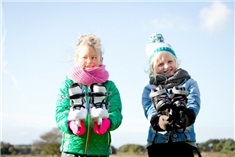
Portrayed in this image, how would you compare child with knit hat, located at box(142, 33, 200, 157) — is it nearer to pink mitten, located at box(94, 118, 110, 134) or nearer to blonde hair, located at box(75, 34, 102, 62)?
pink mitten, located at box(94, 118, 110, 134)

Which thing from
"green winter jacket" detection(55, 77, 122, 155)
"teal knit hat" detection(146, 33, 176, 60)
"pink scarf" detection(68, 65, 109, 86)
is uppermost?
"teal knit hat" detection(146, 33, 176, 60)

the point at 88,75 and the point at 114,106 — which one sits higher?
the point at 88,75

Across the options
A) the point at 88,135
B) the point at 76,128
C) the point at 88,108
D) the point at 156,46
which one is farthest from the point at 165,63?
the point at 76,128

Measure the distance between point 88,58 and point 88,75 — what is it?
0.30 m

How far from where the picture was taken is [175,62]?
5.63 meters

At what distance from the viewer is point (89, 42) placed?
5512 mm

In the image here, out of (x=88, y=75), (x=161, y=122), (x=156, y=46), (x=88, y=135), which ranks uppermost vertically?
(x=156, y=46)

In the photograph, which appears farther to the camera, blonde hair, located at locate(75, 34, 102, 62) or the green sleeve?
blonde hair, located at locate(75, 34, 102, 62)

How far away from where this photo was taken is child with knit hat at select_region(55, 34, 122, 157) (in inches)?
193

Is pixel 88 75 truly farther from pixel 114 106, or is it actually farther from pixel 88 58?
pixel 114 106

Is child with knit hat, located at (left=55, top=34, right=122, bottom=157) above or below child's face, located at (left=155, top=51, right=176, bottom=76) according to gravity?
below

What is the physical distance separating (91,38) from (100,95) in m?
0.92

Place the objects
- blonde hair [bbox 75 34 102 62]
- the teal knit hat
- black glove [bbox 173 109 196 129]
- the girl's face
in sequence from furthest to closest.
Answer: the teal knit hat < blonde hair [bbox 75 34 102 62] < the girl's face < black glove [bbox 173 109 196 129]

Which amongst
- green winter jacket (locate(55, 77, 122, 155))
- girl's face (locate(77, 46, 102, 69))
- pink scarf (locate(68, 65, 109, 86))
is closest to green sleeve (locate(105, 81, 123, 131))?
green winter jacket (locate(55, 77, 122, 155))
